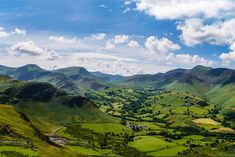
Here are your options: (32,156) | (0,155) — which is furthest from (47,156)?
(0,155)

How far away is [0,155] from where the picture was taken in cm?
17962

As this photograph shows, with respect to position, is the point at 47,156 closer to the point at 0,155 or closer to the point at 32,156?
the point at 32,156

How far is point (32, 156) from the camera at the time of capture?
628 ft

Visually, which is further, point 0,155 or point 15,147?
point 15,147

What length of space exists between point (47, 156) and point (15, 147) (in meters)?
17.8

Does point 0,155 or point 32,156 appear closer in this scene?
point 0,155

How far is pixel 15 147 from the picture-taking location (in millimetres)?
199500

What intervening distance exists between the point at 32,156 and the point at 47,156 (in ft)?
34.0

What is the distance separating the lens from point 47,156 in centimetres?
19962

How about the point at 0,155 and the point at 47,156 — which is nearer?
the point at 0,155

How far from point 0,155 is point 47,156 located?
2795 centimetres
